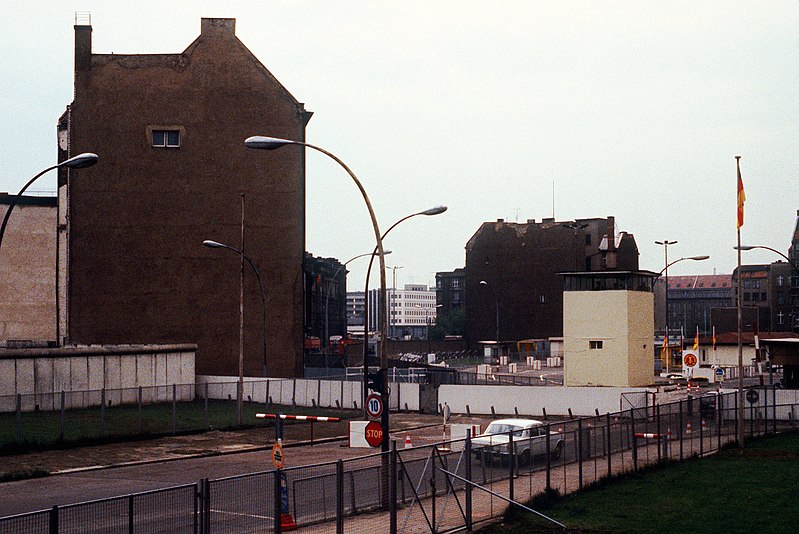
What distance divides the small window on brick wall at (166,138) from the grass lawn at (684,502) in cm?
4585

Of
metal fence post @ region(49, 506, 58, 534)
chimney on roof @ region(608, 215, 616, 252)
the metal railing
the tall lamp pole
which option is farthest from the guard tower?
chimney on roof @ region(608, 215, 616, 252)

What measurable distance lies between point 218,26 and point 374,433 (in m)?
51.8

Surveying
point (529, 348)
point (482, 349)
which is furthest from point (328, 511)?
point (482, 349)

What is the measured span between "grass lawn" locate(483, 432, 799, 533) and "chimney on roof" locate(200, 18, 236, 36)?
47309 mm

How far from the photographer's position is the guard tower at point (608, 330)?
58.8 m

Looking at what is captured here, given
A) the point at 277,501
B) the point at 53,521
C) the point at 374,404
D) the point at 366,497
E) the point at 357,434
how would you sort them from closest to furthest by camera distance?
the point at 53,521, the point at 277,501, the point at 366,497, the point at 374,404, the point at 357,434

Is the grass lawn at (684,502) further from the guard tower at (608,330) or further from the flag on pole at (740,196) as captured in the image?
the guard tower at (608,330)

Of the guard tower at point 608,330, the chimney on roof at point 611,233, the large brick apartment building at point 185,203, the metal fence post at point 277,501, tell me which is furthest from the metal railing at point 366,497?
the chimney on roof at point 611,233

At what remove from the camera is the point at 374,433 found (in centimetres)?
2272

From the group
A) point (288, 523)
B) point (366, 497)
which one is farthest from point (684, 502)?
point (288, 523)

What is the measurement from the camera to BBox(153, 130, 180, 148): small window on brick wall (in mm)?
69125

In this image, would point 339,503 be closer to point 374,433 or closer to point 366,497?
point 366,497

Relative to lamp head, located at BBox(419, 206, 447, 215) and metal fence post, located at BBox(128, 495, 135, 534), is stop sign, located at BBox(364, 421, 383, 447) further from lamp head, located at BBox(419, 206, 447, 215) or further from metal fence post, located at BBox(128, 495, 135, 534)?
metal fence post, located at BBox(128, 495, 135, 534)

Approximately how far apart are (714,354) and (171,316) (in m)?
53.1
